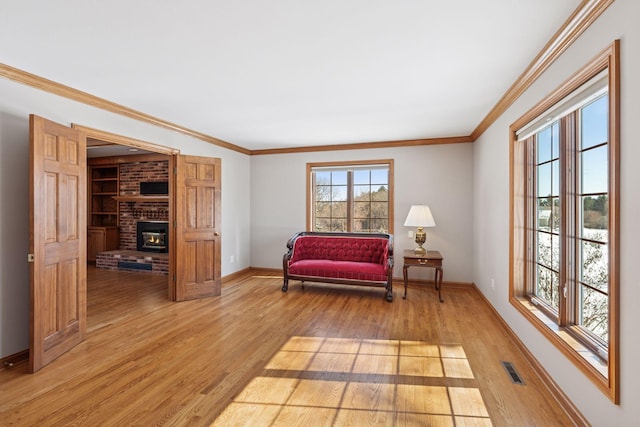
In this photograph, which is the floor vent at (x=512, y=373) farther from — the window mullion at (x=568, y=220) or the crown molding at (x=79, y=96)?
the crown molding at (x=79, y=96)

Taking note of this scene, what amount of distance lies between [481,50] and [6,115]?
376 centimetres

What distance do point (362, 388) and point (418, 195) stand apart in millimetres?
3691

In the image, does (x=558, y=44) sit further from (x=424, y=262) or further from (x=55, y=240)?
(x=55, y=240)

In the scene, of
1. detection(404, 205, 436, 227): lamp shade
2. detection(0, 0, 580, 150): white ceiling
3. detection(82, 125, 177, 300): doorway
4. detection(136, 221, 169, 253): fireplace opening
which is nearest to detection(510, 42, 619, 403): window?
detection(0, 0, 580, 150): white ceiling

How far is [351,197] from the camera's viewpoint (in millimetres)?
5793

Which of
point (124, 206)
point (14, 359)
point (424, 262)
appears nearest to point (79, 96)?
point (14, 359)

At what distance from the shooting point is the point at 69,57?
2426mm

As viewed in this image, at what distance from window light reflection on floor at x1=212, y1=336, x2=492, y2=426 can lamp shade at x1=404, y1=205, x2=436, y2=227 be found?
6.69ft

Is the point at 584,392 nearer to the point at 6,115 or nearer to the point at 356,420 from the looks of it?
the point at 356,420

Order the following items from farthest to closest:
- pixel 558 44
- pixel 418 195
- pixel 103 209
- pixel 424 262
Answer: pixel 103 209
pixel 418 195
pixel 424 262
pixel 558 44

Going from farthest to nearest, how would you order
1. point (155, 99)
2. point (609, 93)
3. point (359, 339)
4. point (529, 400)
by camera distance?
point (155, 99), point (359, 339), point (529, 400), point (609, 93)

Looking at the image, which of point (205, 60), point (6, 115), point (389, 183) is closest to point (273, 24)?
point (205, 60)

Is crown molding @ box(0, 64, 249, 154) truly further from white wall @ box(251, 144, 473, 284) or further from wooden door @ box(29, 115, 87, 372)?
white wall @ box(251, 144, 473, 284)

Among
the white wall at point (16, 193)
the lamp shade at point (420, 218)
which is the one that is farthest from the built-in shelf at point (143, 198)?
the lamp shade at point (420, 218)
